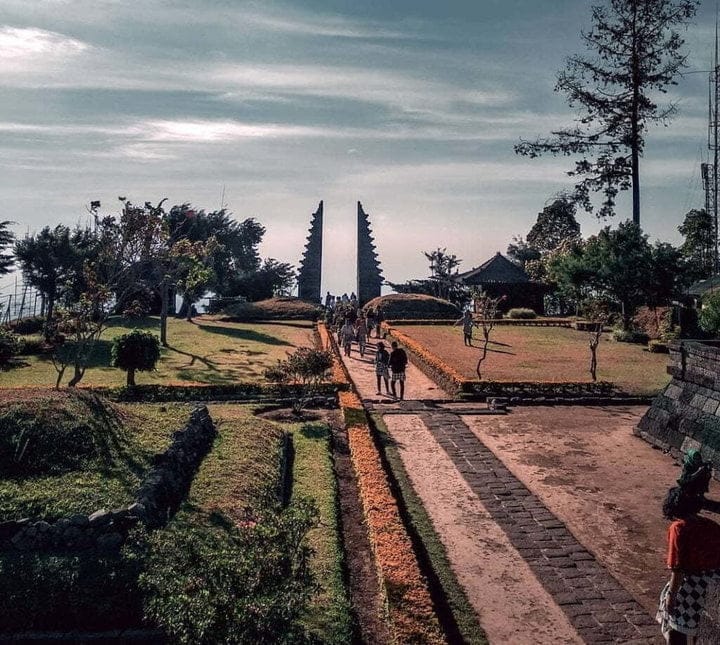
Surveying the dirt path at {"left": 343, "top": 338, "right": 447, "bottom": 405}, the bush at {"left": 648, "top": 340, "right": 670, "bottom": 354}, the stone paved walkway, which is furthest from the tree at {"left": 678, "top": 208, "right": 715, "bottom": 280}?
the stone paved walkway

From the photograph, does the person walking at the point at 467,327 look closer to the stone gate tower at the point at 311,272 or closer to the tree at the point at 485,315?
the tree at the point at 485,315

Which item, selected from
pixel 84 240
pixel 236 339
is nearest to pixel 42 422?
pixel 236 339

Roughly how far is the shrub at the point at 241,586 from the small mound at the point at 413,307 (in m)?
35.4

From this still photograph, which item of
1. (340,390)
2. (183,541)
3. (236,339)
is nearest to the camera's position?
(183,541)

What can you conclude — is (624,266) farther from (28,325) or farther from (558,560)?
(28,325)

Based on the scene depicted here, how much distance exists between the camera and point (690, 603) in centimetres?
571

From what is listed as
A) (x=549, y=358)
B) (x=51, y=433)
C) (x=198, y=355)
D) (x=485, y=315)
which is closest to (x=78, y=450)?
(x=51, y=433)

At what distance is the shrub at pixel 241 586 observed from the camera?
524cm

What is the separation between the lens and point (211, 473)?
1030 centimetres

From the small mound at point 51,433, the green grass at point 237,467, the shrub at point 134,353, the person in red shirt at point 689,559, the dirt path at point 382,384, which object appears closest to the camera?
the person in red shirt at point 689,559

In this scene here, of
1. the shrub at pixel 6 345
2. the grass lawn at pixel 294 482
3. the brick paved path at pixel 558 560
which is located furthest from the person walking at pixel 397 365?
the shrub at pixel 6 345

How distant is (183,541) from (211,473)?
3.97 m

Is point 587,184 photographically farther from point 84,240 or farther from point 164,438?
point 164,438

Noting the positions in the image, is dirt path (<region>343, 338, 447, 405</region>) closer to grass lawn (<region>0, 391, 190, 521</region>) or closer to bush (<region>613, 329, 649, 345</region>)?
grass lawn (<region>0, 391, 190, 521</region>)
